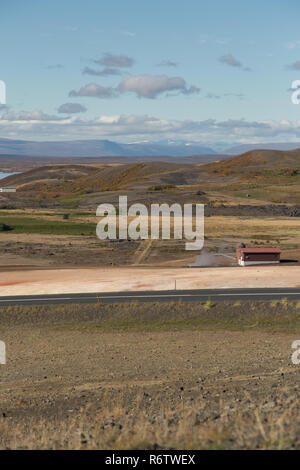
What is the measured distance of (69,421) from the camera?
16.5 metres

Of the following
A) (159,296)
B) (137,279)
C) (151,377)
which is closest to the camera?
(151,377)

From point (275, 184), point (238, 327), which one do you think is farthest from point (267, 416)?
point (275, 184)

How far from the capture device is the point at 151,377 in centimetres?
2153

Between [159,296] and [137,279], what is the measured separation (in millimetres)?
6982

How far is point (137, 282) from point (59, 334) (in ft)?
43.3

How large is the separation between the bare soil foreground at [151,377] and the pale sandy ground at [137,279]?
6.56 metres

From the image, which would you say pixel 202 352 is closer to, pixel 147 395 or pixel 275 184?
pixel 147 395

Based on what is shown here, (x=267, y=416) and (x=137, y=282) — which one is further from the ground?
(x=137, y=282)

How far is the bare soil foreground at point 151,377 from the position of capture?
1312cm

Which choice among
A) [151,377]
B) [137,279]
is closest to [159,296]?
[137,279]

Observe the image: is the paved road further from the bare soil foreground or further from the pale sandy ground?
the bare soil foreground

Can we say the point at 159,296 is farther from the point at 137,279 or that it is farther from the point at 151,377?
the point at 151,377

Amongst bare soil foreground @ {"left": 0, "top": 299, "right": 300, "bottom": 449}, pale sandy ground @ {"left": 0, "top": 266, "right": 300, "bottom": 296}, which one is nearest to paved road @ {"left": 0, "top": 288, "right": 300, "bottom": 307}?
pale sandy ground @ {"left": 0, "top": 266, "right": 300, "bottom": 296}

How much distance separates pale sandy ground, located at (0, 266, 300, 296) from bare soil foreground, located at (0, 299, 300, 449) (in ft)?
21.5
